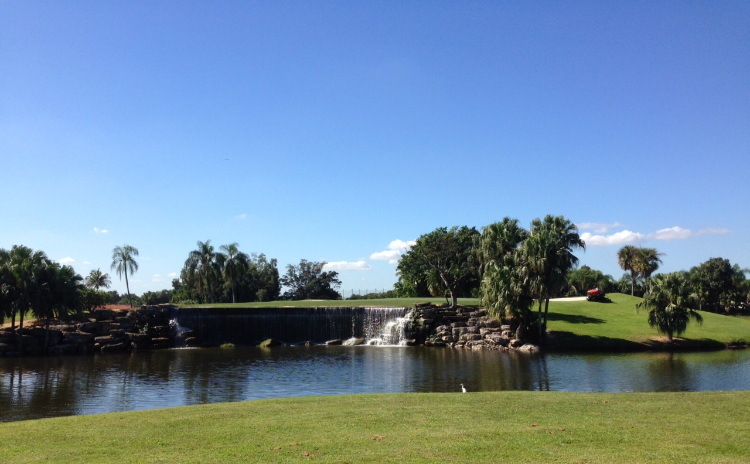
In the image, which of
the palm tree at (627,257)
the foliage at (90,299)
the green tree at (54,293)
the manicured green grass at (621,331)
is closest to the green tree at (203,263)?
the foliage at (90,299)

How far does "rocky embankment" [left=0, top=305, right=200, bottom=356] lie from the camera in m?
42.3

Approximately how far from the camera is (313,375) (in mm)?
28781

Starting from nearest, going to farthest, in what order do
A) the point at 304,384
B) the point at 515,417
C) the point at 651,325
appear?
the point at 515,417 < the point at 304,384 < the point at 651,325

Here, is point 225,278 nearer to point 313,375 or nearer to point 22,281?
point 22,281

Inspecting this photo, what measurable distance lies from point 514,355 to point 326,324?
19393 millimetres

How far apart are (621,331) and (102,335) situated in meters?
44.5

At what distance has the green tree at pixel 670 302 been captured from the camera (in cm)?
4069

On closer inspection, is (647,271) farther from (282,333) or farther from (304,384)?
(304,384)

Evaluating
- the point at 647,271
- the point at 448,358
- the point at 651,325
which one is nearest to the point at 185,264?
the point at 448,358

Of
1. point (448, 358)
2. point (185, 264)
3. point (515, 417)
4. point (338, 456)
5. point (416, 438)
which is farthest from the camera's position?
point (185, 264)

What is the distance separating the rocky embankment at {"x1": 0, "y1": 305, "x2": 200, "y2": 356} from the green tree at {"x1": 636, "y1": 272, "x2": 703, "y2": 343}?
39.4 m

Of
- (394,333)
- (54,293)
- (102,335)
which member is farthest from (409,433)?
(102,335)

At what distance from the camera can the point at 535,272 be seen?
42.4 metres

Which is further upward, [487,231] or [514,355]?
[487,231]
